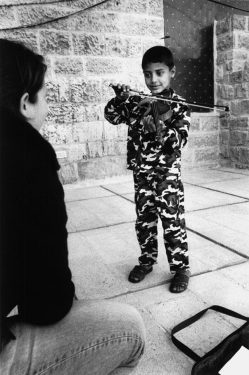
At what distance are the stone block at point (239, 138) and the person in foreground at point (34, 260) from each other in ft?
16.1

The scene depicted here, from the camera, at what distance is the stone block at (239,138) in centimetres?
542

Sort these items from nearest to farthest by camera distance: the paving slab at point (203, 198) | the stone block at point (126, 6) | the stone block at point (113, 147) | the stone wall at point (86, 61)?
the paving slab at point (203, 198), the stone wall at point (86, 61), the stone block at point (126, 6), the stone block at point (113, 147)

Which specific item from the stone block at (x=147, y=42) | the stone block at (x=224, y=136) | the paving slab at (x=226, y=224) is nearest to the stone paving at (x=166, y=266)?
the paving slab at (x=226, y=224)

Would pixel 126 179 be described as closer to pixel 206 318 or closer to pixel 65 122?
pixel 65 122

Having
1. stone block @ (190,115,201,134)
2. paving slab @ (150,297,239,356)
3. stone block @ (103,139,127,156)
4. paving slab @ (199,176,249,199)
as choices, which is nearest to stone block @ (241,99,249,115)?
stone block @ (190,115,201,134)

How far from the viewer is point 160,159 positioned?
2.03 m

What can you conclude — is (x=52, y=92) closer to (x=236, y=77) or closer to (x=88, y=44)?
(x=88, y=44)

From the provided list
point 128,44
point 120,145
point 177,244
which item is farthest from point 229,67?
point 177,244

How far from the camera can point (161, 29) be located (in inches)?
199

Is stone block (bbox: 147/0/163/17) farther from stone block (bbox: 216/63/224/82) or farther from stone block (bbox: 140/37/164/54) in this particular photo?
stone block (bbox: 216/63/224/82)

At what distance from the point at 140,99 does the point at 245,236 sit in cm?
149

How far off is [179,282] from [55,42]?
3761 mm

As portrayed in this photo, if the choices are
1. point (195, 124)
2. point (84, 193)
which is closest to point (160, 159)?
point (84, 193)

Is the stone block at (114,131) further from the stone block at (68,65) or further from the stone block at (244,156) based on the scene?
the stone block at (244,156)
